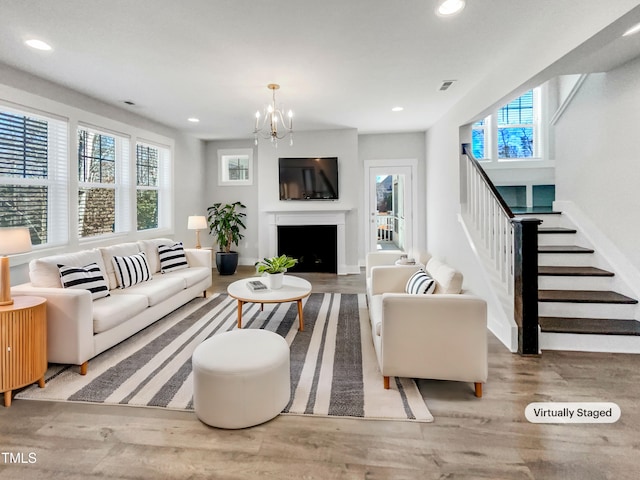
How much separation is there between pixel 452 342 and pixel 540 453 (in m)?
0.68

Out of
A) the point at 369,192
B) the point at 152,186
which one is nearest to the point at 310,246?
the point at 369,192

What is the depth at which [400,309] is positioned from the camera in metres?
2.22

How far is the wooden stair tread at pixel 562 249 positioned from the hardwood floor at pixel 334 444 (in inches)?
65.0

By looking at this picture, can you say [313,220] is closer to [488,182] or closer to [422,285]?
[488,182]

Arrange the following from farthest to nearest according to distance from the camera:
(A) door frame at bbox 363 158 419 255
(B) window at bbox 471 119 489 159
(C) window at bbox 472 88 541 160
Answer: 1. (A) door frame at bbox 363 158 419 255
2. (B) window at bbox 471 119 489 159
3. (C) window at bbox 472 88 541 160

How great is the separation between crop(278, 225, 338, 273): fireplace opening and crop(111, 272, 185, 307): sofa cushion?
2714 millimetres

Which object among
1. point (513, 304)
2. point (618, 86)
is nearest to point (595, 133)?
point (618, 86)

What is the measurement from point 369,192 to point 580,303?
4.32 metres

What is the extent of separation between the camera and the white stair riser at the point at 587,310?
3092 millimetres

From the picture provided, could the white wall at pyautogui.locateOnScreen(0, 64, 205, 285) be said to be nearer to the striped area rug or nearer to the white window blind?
the white window blind

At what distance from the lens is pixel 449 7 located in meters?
2.36

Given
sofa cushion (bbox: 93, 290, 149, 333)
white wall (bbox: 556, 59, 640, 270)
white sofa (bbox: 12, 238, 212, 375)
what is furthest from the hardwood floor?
white wall (bbox: 556, 59, 640, 270)

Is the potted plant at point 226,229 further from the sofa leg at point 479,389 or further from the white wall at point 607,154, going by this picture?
the white wall at point 607,154

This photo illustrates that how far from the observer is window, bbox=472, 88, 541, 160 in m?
5.93
